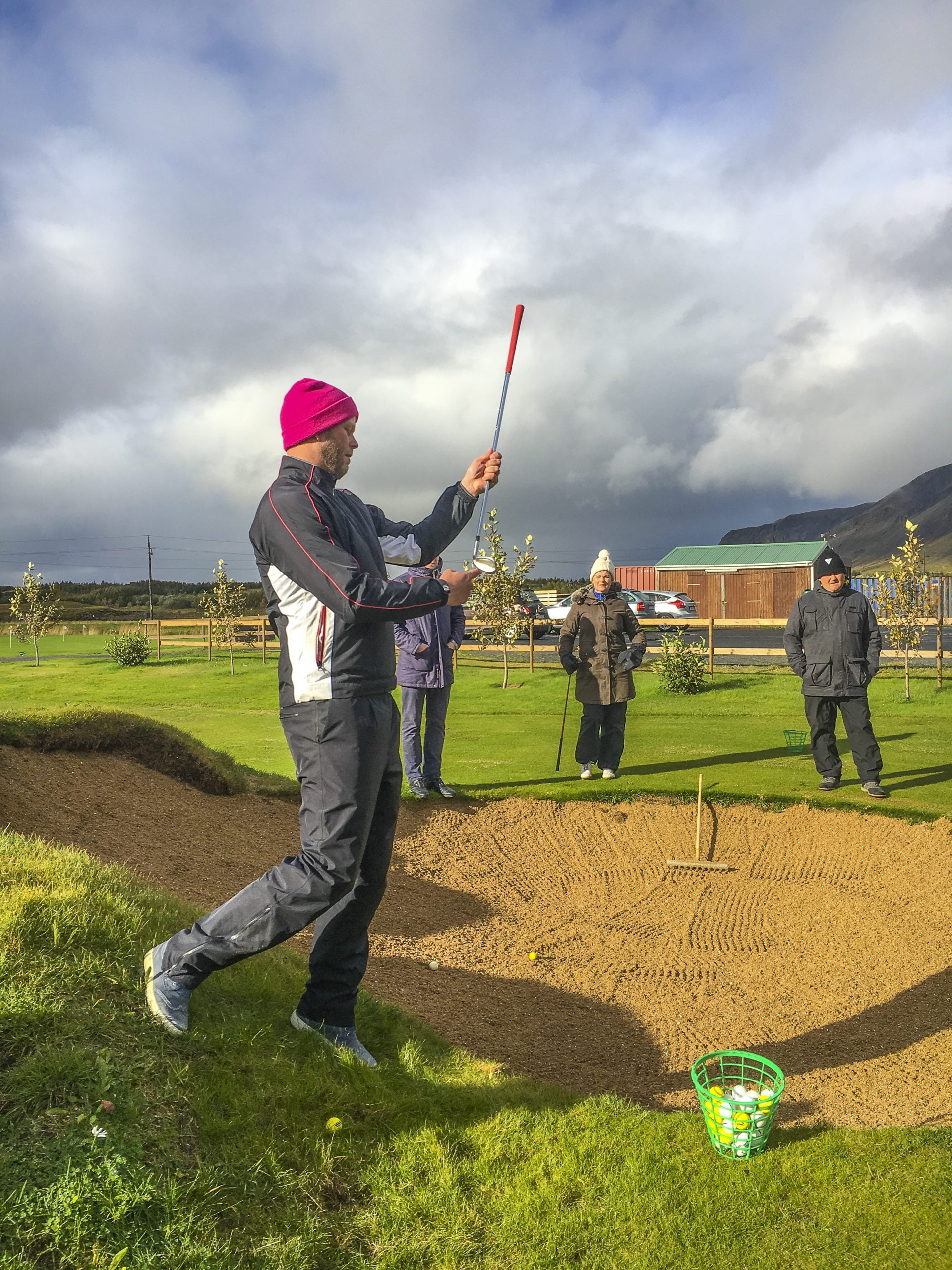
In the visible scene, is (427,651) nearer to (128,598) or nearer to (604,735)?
(604,735)

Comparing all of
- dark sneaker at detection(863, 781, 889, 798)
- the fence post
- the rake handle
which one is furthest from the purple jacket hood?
the fence post

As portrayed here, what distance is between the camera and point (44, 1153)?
279 centimetres

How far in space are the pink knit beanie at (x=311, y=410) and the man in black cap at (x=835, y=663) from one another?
7519 millimetres

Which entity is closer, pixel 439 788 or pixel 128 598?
pixel 439 788

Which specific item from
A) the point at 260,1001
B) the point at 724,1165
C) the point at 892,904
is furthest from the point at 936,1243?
the point at 892,904

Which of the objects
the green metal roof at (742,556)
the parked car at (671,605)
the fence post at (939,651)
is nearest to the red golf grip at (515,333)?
the fence post at (939,651)

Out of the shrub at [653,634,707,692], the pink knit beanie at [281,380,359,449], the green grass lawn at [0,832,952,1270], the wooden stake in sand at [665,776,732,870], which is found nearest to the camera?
the green grass lawn at [0,832,952,1270]

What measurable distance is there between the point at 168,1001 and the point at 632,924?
4.87 meters

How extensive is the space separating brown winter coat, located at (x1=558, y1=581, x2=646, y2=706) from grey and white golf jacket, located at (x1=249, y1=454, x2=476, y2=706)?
7256 millimetres

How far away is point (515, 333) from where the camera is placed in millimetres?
5184

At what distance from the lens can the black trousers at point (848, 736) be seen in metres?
9.98

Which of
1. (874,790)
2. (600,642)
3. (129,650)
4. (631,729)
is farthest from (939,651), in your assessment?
(129,650)

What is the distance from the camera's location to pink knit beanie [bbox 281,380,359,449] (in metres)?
3.81

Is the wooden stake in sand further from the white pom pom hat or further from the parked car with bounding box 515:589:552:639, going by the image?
the parked car with bounding box 515:589:552:639
